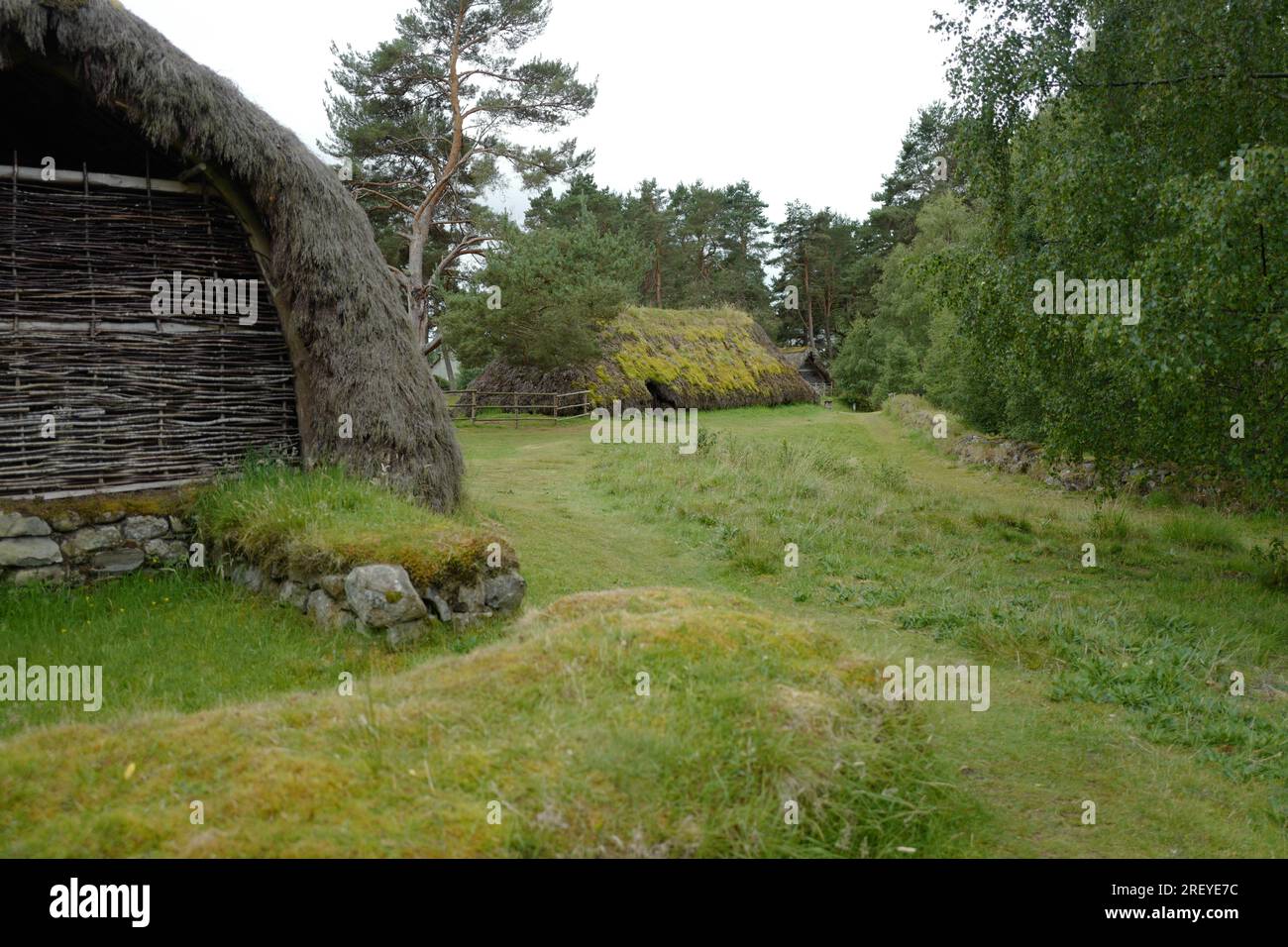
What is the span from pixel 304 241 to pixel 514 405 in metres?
19.1

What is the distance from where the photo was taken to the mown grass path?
4.84 metres

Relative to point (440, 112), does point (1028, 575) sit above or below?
below

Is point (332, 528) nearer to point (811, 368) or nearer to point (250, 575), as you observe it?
point (250, 575)

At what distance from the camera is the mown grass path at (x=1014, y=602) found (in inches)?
190

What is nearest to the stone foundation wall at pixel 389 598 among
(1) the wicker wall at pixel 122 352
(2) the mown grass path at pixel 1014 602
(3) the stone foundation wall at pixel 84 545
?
(2) the mown grass path at pixel 1014 602

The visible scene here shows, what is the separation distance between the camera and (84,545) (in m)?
7.67

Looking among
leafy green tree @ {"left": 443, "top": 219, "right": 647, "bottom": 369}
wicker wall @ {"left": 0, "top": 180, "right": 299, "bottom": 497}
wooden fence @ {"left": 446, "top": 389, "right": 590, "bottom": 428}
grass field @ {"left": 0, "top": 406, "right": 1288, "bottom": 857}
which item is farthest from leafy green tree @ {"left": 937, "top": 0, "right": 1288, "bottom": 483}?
wooden fence @ {"left": 446, "top": 389, "right": 590, "bottom": 428}

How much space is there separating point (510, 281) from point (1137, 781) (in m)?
22.2

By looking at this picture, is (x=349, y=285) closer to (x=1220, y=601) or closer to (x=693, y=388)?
(x=1220, y=601)

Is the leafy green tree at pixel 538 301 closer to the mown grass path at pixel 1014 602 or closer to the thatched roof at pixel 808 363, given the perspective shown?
the mown grass path at pixel 1014 602

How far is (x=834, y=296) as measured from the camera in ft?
189

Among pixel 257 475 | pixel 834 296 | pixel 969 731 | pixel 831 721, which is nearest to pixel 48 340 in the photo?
pixel 257 475

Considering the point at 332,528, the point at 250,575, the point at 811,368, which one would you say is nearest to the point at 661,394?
the point at 811,368

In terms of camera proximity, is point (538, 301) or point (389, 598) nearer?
point (389, 598)
